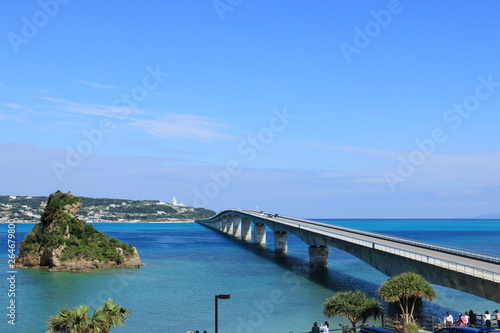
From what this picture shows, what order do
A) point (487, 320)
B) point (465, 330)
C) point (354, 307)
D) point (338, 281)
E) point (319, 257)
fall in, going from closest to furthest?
point (465, 330) < point (487, 320) < point (354, 307) < point (338, 281) < point (319, 257)

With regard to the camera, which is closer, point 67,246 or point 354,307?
point 354,307

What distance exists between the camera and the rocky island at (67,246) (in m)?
85.6

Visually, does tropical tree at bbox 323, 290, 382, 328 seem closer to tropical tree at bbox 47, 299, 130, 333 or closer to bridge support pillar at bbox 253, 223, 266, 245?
tropical tree at bbox 47, 299, 130, 333

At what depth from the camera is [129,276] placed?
78625 mm

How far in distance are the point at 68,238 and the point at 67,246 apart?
1507 mm

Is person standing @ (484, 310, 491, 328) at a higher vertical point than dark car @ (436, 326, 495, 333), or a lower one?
lower

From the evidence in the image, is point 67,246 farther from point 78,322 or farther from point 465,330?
point 465,330

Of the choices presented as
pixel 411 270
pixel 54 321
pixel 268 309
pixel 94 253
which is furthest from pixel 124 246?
pixel 54 321

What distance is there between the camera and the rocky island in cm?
8562

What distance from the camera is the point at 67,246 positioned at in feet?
284

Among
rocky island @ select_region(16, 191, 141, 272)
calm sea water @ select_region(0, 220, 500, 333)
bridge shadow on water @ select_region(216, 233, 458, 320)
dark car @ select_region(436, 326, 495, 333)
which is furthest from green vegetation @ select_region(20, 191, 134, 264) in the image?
dark car @ select_region(436, 326, 495, 333)

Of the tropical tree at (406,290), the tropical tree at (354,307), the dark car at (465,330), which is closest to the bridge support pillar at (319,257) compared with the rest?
the tropical tree at (406,290)

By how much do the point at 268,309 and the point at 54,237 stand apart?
158ft

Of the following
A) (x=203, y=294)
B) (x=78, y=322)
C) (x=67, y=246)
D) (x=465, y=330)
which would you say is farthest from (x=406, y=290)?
(x=67, y=246)
